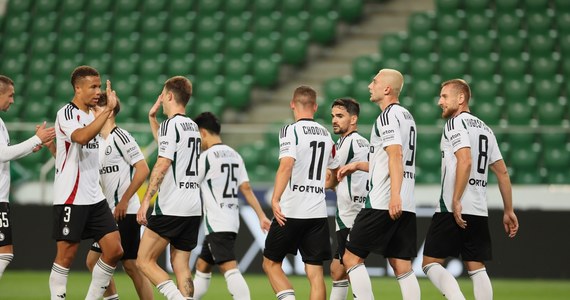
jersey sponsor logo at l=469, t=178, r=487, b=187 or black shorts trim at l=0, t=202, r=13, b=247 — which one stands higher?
jersey sponsor logo at l=469, t=178, r=487, b=187

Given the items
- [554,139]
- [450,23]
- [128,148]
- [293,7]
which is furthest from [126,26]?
[128,148]

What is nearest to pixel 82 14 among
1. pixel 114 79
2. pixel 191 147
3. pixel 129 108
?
pixel 114 79

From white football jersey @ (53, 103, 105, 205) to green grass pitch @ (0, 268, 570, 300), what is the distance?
10.3 ft

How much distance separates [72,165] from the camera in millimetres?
8617

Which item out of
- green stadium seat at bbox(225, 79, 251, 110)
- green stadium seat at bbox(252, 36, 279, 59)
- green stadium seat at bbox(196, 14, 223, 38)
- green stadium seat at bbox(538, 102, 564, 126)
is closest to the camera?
green stadium seat at bbox(538, 102, 564, 126)

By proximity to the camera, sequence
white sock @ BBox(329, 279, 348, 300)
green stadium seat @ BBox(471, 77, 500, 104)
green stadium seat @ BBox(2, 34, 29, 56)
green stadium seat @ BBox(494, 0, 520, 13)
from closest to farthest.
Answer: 1. white sock @ BBox(329, 279, 348, 300)
2. green stadium seat @ BBox(471, 77, 500, 104)
3. green stadium seat @ BBox(494, 0, 520, 13)
4. green stadium seat @ BBox(2, 34, 29, 56)

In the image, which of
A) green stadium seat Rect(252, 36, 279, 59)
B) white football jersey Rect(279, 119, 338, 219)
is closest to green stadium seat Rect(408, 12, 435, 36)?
green stadium seat Rect(252, 36, 279, 59)

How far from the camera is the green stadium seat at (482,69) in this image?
→ 1819cm

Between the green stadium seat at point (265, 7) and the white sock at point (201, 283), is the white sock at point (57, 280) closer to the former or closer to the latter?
the white sock at point (201, 283)

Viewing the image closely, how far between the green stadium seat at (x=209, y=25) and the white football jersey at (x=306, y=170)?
39.9 ft

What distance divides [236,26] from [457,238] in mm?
12394

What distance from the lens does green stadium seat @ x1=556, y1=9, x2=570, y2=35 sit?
19.0 metres

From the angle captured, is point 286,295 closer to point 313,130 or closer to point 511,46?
point 313,130

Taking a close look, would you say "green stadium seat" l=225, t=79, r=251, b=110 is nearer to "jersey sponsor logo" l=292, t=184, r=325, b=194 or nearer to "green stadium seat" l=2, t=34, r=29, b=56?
"green stadium seat" l=2, t=34, r=29, b=56
